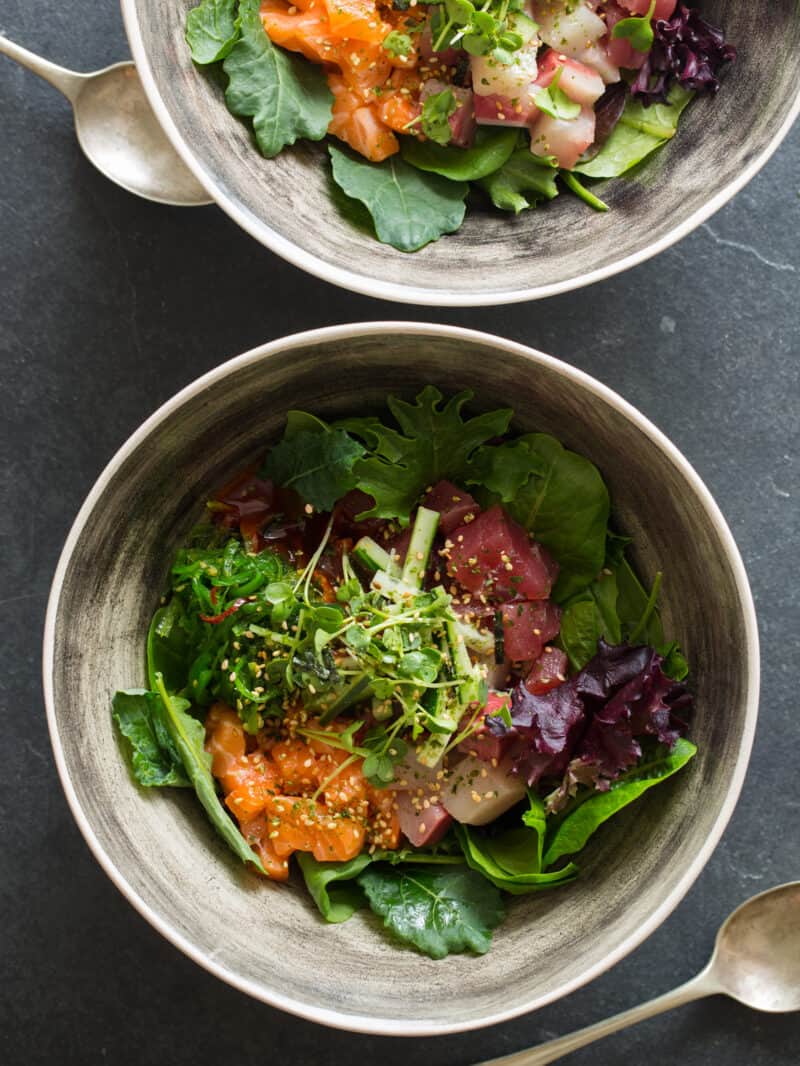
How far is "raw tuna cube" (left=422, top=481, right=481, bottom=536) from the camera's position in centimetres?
178

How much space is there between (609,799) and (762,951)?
1.89 feet

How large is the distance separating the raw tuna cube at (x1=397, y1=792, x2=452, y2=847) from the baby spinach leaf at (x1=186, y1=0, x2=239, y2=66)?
1215mm

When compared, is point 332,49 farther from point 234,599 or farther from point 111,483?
point 234,599

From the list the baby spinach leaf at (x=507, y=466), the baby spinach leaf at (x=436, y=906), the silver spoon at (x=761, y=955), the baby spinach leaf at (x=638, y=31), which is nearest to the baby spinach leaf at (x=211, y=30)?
the baby spinach leaf at (x=638, y=31)

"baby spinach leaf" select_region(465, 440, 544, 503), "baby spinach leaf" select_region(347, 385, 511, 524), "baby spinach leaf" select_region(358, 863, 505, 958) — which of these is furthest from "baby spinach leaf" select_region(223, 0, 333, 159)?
"baby spinach leaf" select_region(358, 863, 505, 958)

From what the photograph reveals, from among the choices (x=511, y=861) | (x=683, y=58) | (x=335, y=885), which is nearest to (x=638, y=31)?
(x=683, y=58)

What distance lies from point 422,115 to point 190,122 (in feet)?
1.24

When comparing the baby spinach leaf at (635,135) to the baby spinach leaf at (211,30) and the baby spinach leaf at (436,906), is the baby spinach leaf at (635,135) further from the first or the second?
the baby spinach leaf at (436,906)

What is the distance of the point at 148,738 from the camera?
1693mm

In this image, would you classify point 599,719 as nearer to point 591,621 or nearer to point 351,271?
point 591,621

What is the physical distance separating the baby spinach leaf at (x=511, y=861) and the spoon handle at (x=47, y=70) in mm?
1420

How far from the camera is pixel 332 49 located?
5.77 ft

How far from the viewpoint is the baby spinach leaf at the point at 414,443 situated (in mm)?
1722

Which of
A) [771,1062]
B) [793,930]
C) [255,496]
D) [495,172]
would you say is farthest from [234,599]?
[771,1062]
